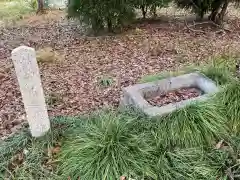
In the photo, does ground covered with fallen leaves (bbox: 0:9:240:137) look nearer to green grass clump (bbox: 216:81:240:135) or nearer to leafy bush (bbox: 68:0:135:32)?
leafy bush (bbox: 68:0:135:32)

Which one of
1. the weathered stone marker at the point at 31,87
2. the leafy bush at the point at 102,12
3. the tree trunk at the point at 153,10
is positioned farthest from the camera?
the tree trunk at the point at 153,10

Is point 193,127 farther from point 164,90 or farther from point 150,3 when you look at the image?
point 150,3

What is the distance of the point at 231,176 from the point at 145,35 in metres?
4.71

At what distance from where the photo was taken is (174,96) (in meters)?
3.88

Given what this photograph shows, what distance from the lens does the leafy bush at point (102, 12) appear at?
6.63 m

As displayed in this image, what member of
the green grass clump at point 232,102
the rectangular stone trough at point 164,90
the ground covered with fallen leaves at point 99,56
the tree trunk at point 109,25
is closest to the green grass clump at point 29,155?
the ground covered with fallen leaves at point 99,56

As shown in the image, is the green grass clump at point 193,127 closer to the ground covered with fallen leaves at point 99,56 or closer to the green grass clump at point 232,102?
the green grass clump at point 232,102

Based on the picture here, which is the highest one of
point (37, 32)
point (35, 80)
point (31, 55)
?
point (31, 55)

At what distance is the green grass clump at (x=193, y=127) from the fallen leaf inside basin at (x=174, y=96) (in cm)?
50

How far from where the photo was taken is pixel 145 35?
6.98m

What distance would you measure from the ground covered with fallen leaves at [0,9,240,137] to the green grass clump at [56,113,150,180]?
100cm

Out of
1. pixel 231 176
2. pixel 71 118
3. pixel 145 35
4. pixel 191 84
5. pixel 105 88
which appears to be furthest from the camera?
pixel 145 35

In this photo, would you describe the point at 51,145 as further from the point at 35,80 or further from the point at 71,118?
the point at 35,80

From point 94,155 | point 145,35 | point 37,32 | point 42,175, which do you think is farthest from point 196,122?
point 37,32
